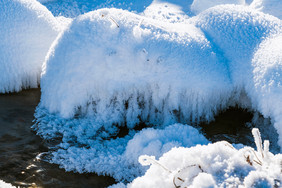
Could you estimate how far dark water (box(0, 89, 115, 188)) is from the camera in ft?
7.85

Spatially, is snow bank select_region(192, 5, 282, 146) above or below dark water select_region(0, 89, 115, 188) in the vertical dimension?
above

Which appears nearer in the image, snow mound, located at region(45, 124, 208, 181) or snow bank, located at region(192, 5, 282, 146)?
snow mound, located at region(45, 124, 208, 181)

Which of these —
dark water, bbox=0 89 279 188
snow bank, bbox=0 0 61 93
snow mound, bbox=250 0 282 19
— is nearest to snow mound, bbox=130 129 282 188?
dark water, bbox=0 89 279 188

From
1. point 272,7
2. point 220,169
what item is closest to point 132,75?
point 220,169

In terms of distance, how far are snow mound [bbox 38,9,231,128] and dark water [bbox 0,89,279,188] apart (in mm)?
250

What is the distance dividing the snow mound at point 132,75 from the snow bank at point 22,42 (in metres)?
0.69

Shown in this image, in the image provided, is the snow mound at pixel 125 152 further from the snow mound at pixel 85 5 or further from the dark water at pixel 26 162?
→ the snow mound at pixel 85 5

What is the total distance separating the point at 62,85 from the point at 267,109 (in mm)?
2084

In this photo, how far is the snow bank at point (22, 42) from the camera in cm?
360

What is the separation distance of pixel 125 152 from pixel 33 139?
3.29 ft

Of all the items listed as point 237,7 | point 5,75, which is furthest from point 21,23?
point 237,7

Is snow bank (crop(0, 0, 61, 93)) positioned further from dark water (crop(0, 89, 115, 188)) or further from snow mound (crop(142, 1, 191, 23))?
snow mound (crop(142, 1, 191, 23))

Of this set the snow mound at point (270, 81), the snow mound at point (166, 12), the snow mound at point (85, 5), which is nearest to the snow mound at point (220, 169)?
the snow mound at point (270, 81)

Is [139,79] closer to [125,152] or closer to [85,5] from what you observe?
[125,152]
